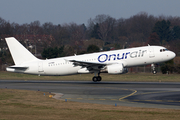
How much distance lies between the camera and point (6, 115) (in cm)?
1456

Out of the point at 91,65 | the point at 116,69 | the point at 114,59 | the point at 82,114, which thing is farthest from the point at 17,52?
the point at 82,114

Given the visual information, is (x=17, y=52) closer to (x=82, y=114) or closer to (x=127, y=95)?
(x=127, y=95)

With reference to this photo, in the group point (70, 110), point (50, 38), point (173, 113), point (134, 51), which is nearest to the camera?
point (173, 113)

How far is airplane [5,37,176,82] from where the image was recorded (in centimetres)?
3766

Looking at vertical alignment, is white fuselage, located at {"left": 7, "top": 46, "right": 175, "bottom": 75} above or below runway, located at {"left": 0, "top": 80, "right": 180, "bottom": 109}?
above

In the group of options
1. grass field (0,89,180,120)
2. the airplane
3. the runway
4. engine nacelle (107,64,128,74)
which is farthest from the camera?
the airplane

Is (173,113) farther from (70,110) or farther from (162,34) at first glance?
(162,34)

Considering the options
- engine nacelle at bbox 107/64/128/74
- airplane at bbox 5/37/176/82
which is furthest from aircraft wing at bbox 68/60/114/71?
engine nacelle at bbox 107/64/128/74

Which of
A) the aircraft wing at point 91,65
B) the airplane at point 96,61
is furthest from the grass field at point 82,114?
the aircraft wing at point 91,65

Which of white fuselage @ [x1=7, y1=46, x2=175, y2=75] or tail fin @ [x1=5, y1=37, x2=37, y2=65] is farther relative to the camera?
tail fin @ [x1=5, y1=37, x2=37, y2=65]

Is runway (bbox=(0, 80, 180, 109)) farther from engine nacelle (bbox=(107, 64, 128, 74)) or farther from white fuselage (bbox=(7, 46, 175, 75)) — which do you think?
white fuselage (bbox=(7, 46, 175, 75))

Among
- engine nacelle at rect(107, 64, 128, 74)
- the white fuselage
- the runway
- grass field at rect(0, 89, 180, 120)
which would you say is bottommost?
grass field at rect(0, 89, 180, 120)

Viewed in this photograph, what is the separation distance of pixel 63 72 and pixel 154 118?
89.9 ft

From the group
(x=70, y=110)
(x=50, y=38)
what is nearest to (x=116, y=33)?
(x=50, y=38)
